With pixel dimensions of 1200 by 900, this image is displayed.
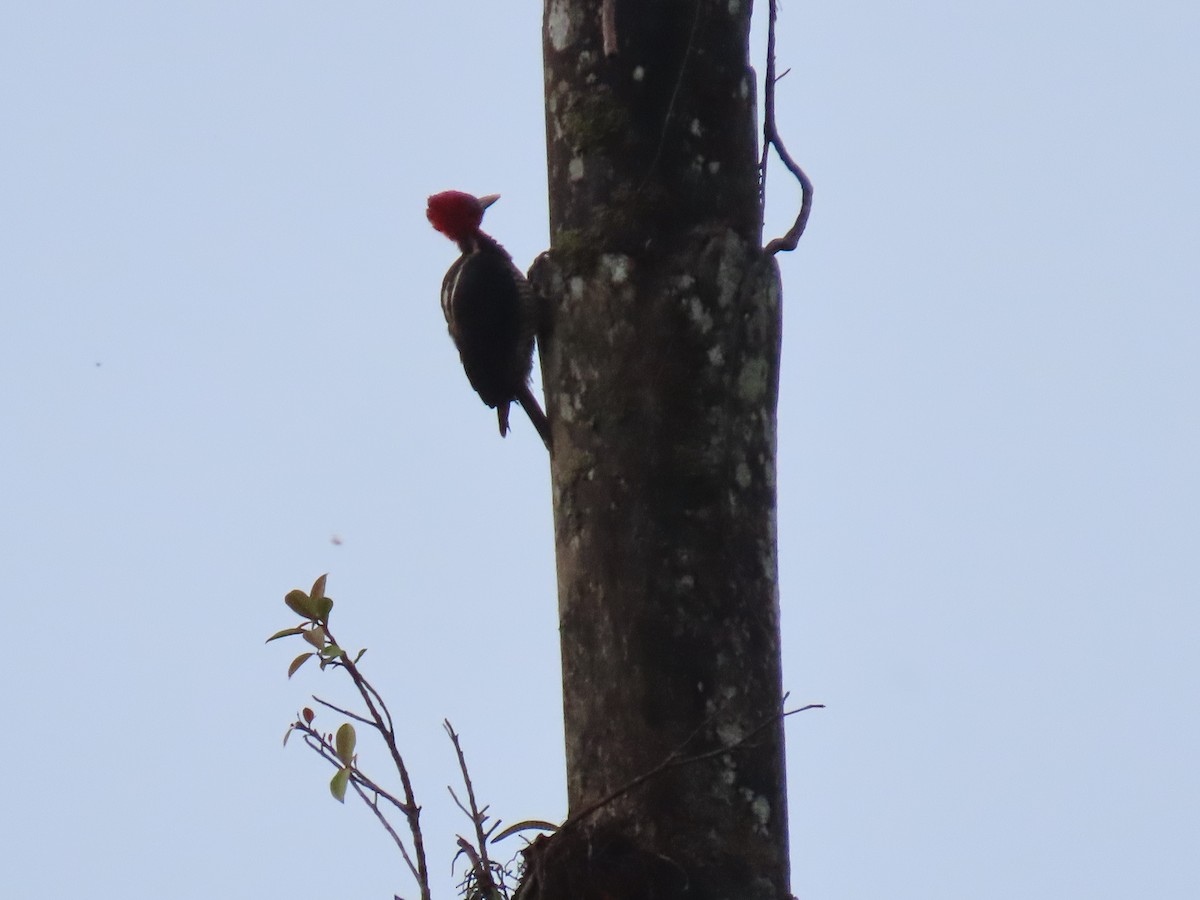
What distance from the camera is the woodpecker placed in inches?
171

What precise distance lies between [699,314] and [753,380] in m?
0.15

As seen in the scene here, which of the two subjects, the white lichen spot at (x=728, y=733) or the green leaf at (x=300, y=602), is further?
the green leaf at (x=300, y=602)

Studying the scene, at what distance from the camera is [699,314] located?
2529 mm

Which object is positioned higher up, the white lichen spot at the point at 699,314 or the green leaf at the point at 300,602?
the white lichen spot at the point at 699,314

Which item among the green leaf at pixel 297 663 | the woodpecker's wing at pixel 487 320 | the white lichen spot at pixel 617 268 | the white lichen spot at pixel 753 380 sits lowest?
the green leaf at pixel 297 663

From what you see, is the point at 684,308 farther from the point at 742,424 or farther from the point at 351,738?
the point at 351,738

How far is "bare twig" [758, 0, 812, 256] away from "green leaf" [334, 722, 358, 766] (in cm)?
117

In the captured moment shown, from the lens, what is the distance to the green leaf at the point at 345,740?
2689 millimetres

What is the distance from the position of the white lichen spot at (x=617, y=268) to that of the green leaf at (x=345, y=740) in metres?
0.96

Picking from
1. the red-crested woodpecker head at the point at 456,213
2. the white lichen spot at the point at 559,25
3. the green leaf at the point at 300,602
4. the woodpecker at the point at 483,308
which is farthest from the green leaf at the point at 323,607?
the red-crested woodpecker head at the point at 456,213

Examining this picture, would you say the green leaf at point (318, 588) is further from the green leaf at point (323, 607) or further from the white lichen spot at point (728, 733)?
the white lichen spot at point (728, 733)

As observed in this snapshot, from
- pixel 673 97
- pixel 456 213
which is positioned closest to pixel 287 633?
pixel 673 97

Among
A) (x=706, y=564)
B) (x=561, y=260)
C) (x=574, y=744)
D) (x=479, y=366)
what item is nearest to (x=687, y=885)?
(x=574, y=744)

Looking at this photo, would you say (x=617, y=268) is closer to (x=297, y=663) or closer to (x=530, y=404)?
(x=297, y=663)
